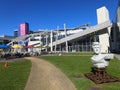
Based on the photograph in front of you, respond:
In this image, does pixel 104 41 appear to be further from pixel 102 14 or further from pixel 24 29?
pixel 24 29

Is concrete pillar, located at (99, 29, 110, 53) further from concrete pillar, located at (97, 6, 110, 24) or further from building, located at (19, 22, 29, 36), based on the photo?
building, located at (19, 22, 29, 36)

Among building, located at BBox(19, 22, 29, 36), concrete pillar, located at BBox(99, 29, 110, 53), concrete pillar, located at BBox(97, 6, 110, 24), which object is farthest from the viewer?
building, located at BBox(19, 22, 29, 36)

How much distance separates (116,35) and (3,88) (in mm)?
60052

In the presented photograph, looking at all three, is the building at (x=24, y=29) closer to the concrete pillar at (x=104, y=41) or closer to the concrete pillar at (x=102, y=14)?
the concrete pillar at (x=102, y=14)

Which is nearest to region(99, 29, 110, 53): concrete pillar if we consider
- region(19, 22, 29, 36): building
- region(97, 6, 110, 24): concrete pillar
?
region(97, 6, 110, 24): concrete pillar

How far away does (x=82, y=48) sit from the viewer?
244 feet

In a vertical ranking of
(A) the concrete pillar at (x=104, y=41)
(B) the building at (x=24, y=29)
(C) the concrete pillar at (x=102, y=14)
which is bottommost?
(A) the concrete pillar at (x=104, y=41)

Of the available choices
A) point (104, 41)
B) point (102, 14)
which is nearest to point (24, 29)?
point (102, 14)

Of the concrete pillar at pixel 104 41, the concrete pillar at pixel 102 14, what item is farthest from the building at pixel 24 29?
the concrete pillar at pixel 104 41

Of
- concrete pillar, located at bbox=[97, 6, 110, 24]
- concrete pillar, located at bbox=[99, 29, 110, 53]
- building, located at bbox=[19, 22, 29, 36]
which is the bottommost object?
concrete pillar, located at bbox=[99, 29, 110, 53]

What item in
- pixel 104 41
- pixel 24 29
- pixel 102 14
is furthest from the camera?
pixel 24 29

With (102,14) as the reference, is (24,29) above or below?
above

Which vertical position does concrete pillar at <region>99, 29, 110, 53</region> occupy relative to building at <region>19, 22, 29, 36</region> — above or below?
below

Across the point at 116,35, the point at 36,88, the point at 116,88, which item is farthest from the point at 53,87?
the point at 116,35
